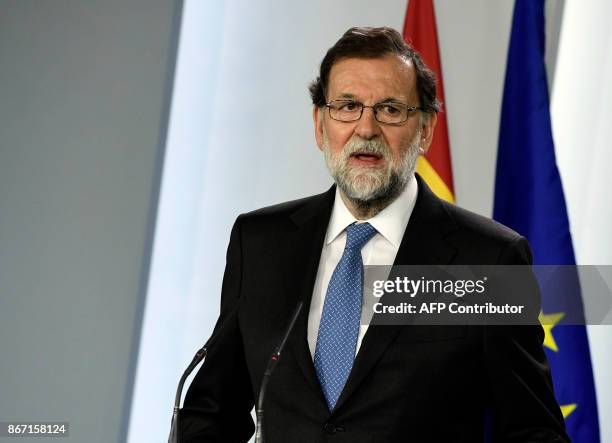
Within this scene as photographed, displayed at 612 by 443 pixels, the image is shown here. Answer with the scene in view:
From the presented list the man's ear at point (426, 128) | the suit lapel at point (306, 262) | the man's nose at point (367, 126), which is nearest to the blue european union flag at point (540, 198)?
the man's ear at point (426, 128)

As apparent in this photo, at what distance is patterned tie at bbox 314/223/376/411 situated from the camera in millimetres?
1797

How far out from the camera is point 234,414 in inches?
76.7

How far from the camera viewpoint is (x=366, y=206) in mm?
1984

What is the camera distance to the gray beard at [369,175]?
6.33 ft

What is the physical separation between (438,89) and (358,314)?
161 cm

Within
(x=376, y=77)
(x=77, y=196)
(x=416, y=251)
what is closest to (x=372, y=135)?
(x=376, y=77)

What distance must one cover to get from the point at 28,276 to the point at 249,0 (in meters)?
1.35

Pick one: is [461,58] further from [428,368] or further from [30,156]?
[428,368]

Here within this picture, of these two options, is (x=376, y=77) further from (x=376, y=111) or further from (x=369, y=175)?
(x=369, y=175)

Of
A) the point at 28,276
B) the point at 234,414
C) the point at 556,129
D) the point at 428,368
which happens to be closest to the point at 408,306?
the point at 428,368

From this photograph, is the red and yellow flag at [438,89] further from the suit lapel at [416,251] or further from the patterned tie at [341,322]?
the patterned tie at [341,322]

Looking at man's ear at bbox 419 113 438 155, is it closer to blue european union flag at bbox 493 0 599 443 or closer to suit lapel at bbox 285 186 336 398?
suit lapel at bbox 285 186 336 398

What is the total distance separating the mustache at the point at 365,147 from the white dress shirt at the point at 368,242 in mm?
129

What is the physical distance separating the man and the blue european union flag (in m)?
1.15
